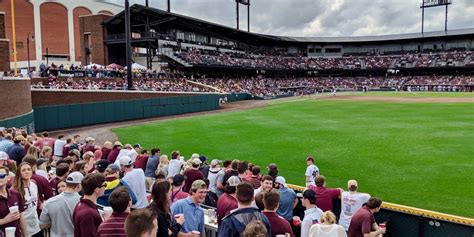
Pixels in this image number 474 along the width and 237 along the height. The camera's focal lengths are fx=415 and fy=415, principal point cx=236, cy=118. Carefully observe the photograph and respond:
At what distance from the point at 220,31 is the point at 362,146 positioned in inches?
2276


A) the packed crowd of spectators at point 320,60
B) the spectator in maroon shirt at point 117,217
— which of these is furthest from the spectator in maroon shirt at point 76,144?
the packed crowd of spectators at point 320,60

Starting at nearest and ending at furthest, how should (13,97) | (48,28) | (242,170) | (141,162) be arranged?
(242,170) < (141,162) < (13,97) < (48,28)

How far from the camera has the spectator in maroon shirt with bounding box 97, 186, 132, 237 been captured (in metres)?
4.28

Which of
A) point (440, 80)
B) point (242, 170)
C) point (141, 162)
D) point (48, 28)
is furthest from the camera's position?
point (440, 80)

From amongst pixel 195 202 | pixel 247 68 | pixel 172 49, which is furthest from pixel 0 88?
pixel 247 68

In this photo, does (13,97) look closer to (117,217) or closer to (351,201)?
(351,201)

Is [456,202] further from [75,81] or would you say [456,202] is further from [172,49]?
[172,49]

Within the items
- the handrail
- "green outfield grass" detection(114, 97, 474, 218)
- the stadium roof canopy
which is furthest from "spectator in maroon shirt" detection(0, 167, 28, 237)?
the stadium roof canopy

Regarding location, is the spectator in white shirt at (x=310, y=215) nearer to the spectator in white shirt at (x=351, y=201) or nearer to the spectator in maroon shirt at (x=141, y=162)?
the spectator in white shirt at (x=351, y=201)

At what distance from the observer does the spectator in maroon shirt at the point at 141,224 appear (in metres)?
3.44

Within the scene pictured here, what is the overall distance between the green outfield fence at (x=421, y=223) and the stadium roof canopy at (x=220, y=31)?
166 ft

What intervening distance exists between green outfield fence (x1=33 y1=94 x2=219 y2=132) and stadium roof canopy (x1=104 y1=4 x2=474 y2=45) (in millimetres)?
18141

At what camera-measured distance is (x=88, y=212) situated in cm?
468

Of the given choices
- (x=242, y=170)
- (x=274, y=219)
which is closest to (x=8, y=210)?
(x=274, y=219)
